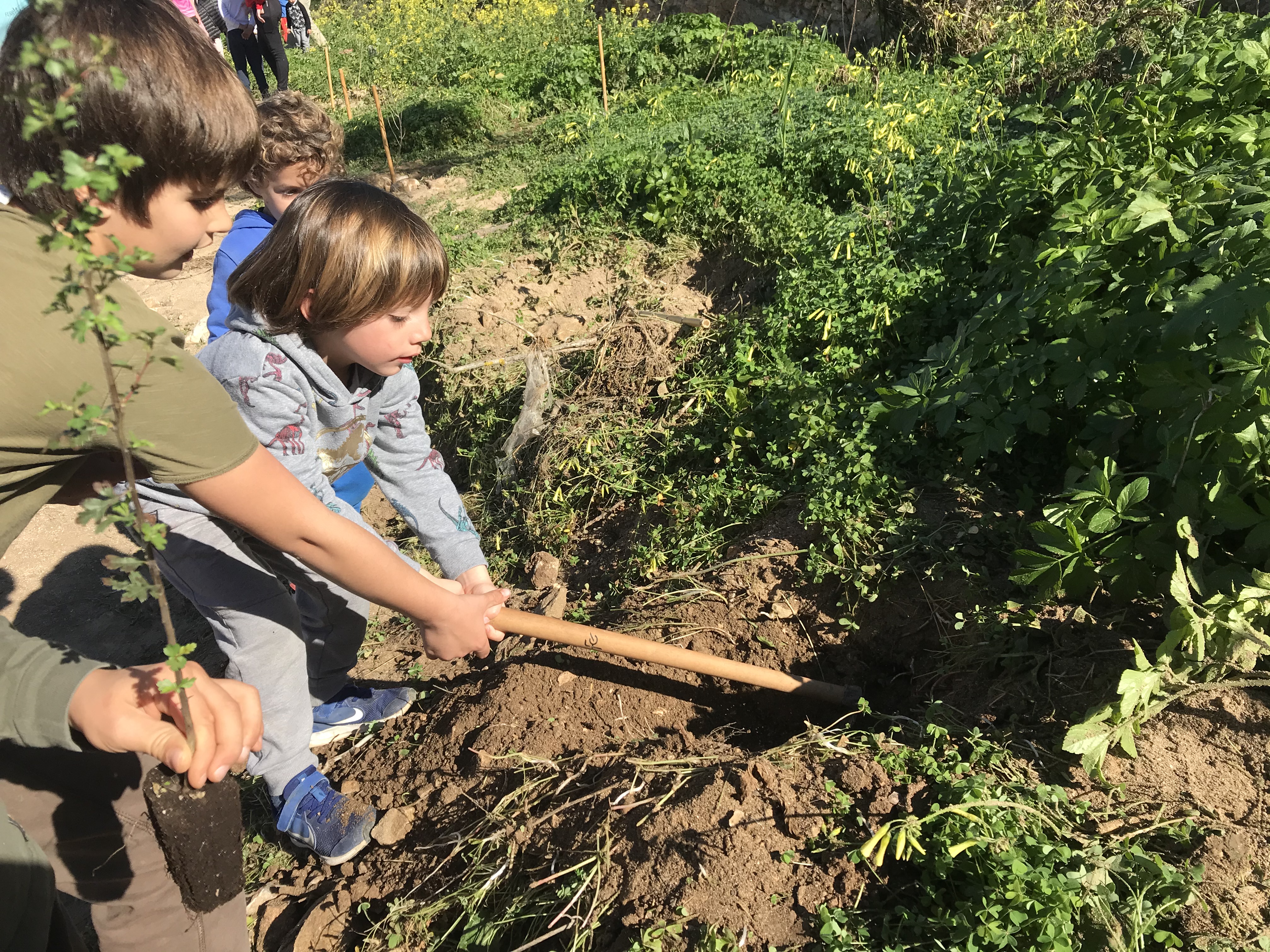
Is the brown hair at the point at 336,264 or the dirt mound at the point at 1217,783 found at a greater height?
the brown hair at the point at 336,264

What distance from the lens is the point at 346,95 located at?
8727mm

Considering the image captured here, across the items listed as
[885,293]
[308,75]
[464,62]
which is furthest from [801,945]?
[308,75]

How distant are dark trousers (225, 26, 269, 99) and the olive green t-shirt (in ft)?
27.5

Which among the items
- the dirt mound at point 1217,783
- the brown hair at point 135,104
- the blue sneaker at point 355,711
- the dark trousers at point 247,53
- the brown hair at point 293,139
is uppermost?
the brown hair at point 135,104

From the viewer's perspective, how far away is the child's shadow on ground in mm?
3787

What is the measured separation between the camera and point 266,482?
1607mm

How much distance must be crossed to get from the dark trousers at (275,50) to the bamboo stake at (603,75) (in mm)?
3179

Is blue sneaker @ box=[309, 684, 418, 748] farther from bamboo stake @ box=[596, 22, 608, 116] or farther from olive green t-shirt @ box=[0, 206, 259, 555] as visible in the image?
bamboo stake @ box=[596, 22, 608, 116]

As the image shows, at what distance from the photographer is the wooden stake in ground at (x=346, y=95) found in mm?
8703

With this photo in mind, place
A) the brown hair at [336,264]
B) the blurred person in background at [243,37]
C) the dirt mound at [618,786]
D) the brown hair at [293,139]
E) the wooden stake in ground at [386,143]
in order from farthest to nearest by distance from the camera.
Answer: the blurred person in background at [243,37] → the wooden stake in ground at [386,143] → the brown hair at [293,139] → the brown hair at [336,264] → the dirt mound at [618,786]

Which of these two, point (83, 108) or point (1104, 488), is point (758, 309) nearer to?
point (1104, 488)

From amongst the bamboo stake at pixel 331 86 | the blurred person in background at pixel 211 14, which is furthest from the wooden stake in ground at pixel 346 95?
the blurred person in background at pixel 211 14

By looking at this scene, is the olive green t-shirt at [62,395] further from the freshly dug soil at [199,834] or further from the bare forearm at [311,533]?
the freshly dug soil at [199,834]

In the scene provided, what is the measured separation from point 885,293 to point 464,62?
870 centimetres
